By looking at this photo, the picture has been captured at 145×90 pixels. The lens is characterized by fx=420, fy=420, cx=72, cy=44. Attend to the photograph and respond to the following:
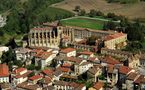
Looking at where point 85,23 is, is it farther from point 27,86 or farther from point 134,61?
point 27,86

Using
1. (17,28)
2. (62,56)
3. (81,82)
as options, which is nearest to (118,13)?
(17,28)

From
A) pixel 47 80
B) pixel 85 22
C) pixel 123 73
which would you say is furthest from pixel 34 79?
pixel 85 22

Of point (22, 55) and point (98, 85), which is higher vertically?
point (22, 55)

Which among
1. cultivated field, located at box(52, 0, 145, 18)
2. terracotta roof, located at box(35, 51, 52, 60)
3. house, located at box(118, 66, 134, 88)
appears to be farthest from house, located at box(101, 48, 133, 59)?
cultivated field, located at box(52, 0, 145, 18)

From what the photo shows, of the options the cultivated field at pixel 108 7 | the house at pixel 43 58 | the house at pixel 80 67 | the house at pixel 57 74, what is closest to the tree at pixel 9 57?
the house at pixel 43 58

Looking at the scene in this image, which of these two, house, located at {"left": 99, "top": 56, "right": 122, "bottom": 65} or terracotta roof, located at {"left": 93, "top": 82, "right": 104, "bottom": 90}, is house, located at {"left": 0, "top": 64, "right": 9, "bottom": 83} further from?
house, located at {"left": 99, "top": 56, "right": 122, "bottom": 65}

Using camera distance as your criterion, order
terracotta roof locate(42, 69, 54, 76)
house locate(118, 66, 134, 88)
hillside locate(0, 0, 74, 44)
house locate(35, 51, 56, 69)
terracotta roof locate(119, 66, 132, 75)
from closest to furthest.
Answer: house locate(118, 66, 134, 88) → terracotta roof locate(119, 66, 132, 75) → terracotta roof locate(42, 69, 54, 76) → house locate(35, 51, 56, 69) → hillside locate(0, 0, 74, 44)
